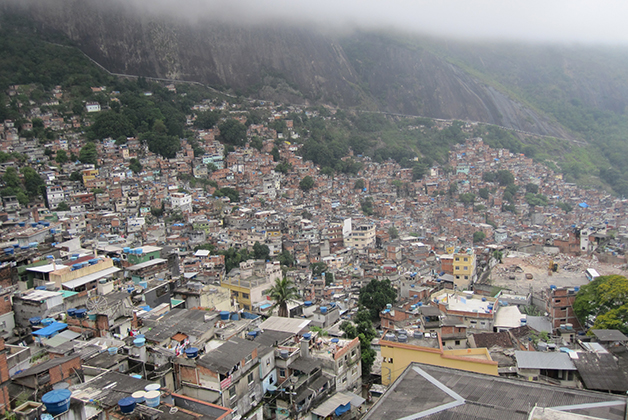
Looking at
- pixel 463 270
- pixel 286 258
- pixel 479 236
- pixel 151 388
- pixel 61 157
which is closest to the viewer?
pixel 151 388

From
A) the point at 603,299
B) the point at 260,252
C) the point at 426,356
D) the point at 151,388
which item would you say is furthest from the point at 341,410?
the point at 260,252

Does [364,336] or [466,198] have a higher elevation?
[364,336]

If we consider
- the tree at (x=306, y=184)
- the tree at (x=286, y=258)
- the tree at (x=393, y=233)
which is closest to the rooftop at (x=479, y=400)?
the tree at (x=286, y=258)

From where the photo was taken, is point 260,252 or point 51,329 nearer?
point 51,329

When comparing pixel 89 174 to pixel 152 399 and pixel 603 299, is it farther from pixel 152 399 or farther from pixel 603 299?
pixel 603 299

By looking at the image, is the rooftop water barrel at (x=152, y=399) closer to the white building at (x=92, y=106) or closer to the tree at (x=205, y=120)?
the white building at (x=92, y=106)

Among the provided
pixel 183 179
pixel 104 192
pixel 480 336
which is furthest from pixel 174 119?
pixel 480 336

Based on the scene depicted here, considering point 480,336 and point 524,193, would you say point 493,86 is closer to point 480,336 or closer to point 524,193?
point 524,193
